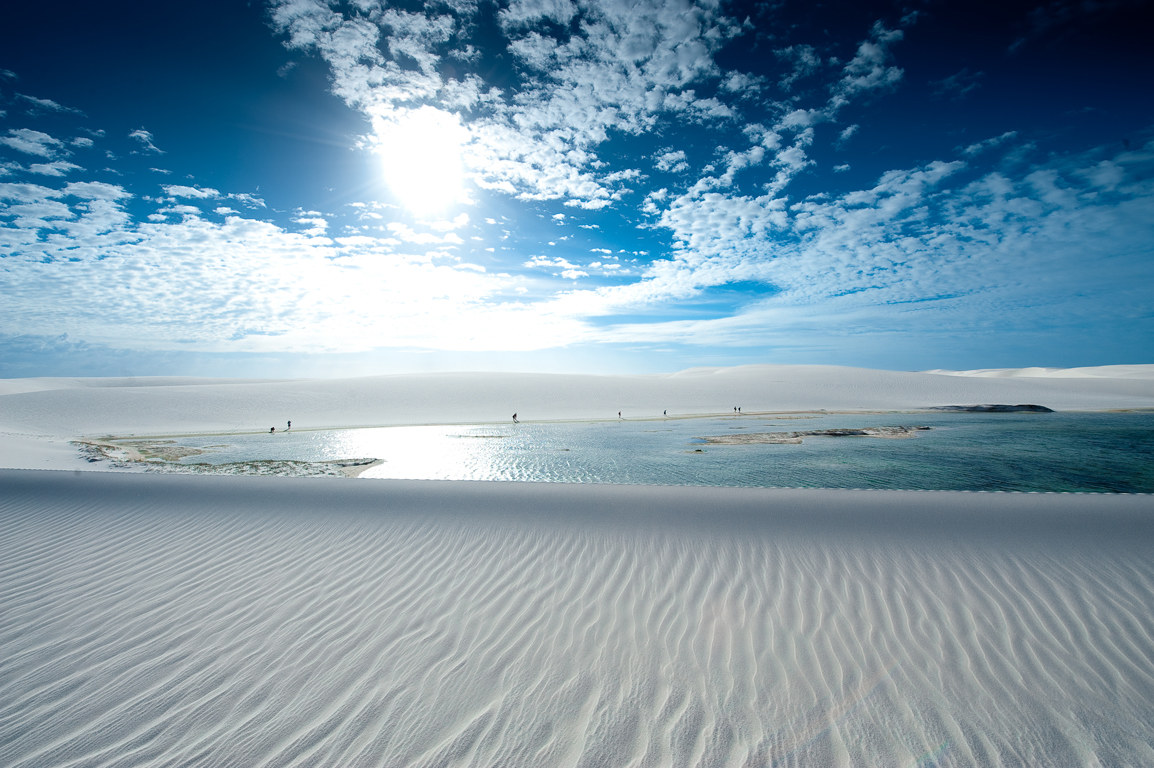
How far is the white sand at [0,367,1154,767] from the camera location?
2.84m

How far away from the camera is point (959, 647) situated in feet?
11.9

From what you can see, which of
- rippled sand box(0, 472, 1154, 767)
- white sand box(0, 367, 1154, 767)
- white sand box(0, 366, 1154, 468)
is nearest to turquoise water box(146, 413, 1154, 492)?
white sand box(0, 367, 1154, 767)

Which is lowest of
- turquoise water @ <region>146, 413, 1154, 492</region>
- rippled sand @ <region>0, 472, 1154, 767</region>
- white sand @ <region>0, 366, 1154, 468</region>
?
rippled sand @ <region>0, 472, 1154, 767</region>

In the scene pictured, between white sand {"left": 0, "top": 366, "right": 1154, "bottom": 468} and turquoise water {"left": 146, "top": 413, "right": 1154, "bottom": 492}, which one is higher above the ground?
white sand {"left": 0, "top": 366, "right": 1154, "bottom": 468}

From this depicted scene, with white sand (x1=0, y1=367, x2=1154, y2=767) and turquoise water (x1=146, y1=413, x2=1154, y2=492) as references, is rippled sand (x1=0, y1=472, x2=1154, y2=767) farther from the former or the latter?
turquoise water (x1=146, y1=413, x2=1154, y2=492)

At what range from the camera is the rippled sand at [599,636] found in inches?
111

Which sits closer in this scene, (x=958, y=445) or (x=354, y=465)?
(x=354, y=465)

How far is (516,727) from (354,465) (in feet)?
41.6

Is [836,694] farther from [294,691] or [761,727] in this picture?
[294,691]

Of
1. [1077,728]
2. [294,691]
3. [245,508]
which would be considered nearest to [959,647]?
[1077,728]

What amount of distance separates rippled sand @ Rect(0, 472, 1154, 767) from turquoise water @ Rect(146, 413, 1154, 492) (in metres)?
4.92

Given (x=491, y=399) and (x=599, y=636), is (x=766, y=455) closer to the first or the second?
(x=599, y=636)

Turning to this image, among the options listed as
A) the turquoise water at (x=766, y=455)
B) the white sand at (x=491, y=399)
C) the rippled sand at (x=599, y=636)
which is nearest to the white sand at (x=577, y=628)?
the rippled sand at (x=599, y=636)

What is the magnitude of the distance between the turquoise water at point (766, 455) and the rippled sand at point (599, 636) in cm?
492
